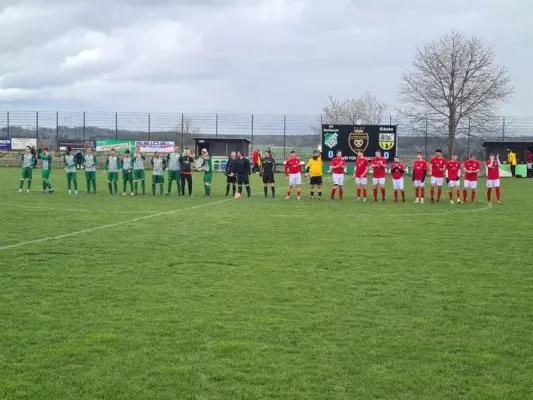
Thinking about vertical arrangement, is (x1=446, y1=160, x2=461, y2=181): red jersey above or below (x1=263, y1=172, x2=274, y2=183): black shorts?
above

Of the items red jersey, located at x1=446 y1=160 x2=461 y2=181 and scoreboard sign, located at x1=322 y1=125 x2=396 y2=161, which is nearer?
red jersey, located at x1=446 y1=160 x2=461 y2=181

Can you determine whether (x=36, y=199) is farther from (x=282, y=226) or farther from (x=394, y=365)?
(x=394, y=365)

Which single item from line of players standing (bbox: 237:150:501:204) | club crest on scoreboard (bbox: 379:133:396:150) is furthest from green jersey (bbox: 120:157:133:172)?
club crest on scoreboard (bbox: 379:133:396:150)

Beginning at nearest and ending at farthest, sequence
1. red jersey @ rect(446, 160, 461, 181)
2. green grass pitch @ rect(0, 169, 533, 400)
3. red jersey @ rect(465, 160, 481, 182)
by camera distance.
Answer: green grass pitch @ rect(0, 169, 533, 400), red jersey @ rect(465, 160, 481, 182), red jersey @ rect(446, 160, 461, 181)

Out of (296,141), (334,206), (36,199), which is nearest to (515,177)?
(296,141)

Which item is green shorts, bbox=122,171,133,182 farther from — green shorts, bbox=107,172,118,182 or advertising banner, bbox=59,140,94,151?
advertising banner, bbox=59,140,94,151

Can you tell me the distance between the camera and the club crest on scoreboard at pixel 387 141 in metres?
40.8

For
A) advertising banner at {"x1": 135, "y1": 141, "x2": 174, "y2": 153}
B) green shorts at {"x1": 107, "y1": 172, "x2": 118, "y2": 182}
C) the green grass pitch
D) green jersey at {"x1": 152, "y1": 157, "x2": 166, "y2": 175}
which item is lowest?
the green grass pitch

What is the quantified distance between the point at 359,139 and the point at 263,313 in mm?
34523

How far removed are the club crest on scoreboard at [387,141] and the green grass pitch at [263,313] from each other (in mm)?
26184

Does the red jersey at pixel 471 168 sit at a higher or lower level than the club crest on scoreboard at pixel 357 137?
lower

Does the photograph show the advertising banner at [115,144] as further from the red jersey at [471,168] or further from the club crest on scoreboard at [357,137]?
the red jersey at [471,168]

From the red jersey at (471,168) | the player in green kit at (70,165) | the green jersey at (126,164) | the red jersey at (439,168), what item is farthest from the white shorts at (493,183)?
the player in green kit at (70,165)

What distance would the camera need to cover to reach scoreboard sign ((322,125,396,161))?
40844 mm
